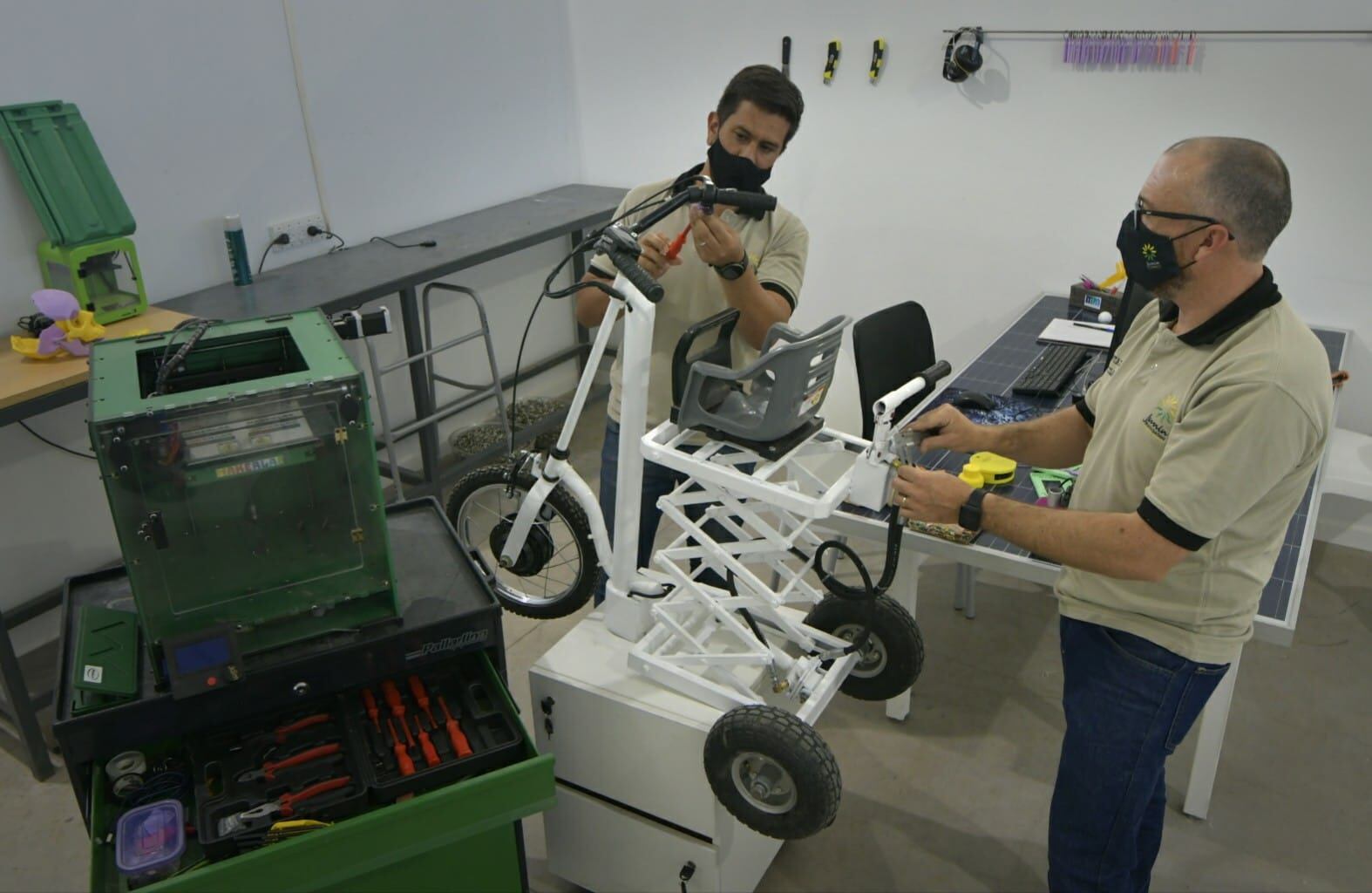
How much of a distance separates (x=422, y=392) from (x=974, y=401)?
2074mm

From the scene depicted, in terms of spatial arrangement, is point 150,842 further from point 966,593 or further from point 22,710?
point 966,593

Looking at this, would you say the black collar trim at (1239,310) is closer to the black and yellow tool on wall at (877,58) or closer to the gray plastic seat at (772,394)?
the gray plastic seat at (772,394)

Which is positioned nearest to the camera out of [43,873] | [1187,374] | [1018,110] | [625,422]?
[1187,374]

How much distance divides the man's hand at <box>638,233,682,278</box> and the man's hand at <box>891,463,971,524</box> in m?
0.59

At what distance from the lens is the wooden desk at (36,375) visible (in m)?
2.49

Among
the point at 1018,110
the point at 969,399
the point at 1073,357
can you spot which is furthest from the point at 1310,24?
the point at 969,399

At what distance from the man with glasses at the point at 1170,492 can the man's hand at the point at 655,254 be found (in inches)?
22.6

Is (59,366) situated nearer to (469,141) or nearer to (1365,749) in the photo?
(469,141)

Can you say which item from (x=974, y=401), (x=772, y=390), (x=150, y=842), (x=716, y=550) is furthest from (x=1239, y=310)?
(x=150, y=842)

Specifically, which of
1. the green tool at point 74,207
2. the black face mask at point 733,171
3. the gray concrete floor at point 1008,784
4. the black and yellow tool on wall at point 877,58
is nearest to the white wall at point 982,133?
the black and yellow tool on wall at point 877,58

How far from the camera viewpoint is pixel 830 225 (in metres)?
4.35

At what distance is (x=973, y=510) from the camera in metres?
1.72

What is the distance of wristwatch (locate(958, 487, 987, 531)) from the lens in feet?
5.65

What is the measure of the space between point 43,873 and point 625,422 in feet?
6.04
